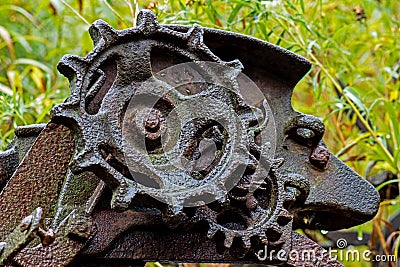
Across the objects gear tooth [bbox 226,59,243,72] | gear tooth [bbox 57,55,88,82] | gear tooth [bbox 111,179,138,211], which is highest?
gear tooth [bbox 57,55,88,82]

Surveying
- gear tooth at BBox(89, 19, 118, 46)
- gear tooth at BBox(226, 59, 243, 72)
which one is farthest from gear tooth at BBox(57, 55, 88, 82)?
gear tooth at BBox(226, 59, 243, 72)

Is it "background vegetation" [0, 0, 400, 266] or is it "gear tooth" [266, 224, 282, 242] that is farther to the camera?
"background vegetation" [0, 0, 400, 266]

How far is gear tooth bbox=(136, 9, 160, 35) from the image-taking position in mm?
583

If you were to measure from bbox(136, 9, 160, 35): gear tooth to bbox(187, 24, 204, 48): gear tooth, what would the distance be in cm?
3

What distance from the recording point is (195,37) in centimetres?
60

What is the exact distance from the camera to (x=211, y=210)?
1.99 feet

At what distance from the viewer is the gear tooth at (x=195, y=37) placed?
1.97ft

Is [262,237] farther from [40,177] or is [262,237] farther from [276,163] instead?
[40,177]

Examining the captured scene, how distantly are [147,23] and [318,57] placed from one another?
0.54 meters

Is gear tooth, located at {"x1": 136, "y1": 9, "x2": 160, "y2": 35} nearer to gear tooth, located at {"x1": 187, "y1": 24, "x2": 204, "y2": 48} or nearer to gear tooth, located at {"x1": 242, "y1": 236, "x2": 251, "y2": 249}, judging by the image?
gear tooth, located at {"x1": 187, "y1": 24, "x2": 204, "y2": 48}

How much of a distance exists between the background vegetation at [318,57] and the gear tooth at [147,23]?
0.21 meters

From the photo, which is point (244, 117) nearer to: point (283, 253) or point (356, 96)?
point (283, 253)

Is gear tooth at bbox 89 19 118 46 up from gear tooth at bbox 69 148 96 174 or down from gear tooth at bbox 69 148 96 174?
up

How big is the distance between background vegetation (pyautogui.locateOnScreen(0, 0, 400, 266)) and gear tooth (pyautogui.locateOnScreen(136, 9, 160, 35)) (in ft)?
0.71
